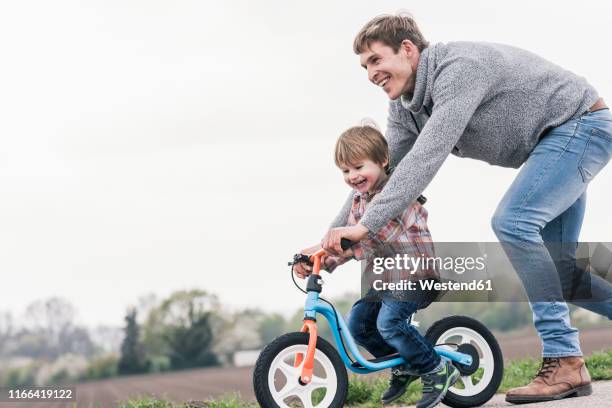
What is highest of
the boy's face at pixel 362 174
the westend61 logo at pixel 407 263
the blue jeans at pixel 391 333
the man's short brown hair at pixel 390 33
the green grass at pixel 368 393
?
the man's short brown hair at pixel 390 33

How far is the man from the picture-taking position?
4055 mm

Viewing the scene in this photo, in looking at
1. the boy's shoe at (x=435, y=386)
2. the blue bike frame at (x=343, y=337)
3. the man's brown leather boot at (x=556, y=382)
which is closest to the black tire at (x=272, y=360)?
the blue bike frame at (x=343, y=337)

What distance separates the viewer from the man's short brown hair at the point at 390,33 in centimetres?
405

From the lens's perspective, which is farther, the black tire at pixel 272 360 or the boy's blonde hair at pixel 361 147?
the boy's blonde hair at pixel 361 147

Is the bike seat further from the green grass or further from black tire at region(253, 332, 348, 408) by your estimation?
the green grass

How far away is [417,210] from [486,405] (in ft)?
3.92

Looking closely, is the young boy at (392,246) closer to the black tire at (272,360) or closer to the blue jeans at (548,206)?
the black tire at (272,360)

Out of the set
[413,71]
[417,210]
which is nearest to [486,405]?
[417,210]

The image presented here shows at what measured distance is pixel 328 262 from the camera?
4.12 metres

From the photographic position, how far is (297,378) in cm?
382

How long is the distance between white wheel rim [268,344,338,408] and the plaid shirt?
49 centimetres

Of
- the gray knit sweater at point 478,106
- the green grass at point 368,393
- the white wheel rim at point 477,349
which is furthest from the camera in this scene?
the green grass at point 368,393

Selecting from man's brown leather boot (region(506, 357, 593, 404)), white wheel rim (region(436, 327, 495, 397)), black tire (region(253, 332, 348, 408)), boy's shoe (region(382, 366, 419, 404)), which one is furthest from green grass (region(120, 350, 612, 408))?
black tire (region(253, 332, 348, 408))

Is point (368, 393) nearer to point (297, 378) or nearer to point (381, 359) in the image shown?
point (381, 359)
